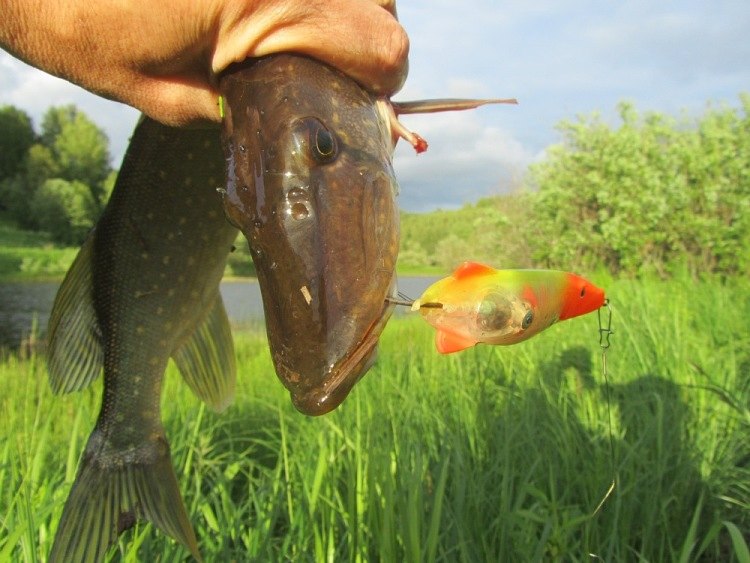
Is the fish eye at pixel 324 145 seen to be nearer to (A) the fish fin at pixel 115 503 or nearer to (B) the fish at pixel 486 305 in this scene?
(B) the fish at pixel 486 305

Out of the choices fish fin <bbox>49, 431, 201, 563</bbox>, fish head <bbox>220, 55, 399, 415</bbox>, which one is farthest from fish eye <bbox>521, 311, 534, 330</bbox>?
fish fin <bbox>49, 431, 201, 563</bbox>

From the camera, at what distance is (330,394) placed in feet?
2.96

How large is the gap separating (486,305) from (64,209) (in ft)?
153

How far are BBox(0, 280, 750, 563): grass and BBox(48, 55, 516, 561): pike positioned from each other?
262 mm

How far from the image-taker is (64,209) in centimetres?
4244

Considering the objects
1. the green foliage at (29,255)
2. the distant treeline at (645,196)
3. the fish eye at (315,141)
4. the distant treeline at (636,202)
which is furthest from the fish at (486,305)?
the green foliage at (29,255)

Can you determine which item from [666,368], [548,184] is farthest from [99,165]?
[666,368]

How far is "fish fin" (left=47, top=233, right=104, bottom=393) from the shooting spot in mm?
1812

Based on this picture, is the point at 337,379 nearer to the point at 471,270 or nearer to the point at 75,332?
the point at 471,270

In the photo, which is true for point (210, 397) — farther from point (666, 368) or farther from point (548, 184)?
point (548, 184)

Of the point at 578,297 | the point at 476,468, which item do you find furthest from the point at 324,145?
the point at 476,468

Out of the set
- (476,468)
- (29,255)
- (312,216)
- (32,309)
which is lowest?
(32,309)

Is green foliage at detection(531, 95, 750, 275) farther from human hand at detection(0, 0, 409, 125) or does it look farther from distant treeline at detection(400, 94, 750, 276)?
human hand at detection(0, 0, 409, 125)

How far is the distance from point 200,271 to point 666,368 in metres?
2.85
